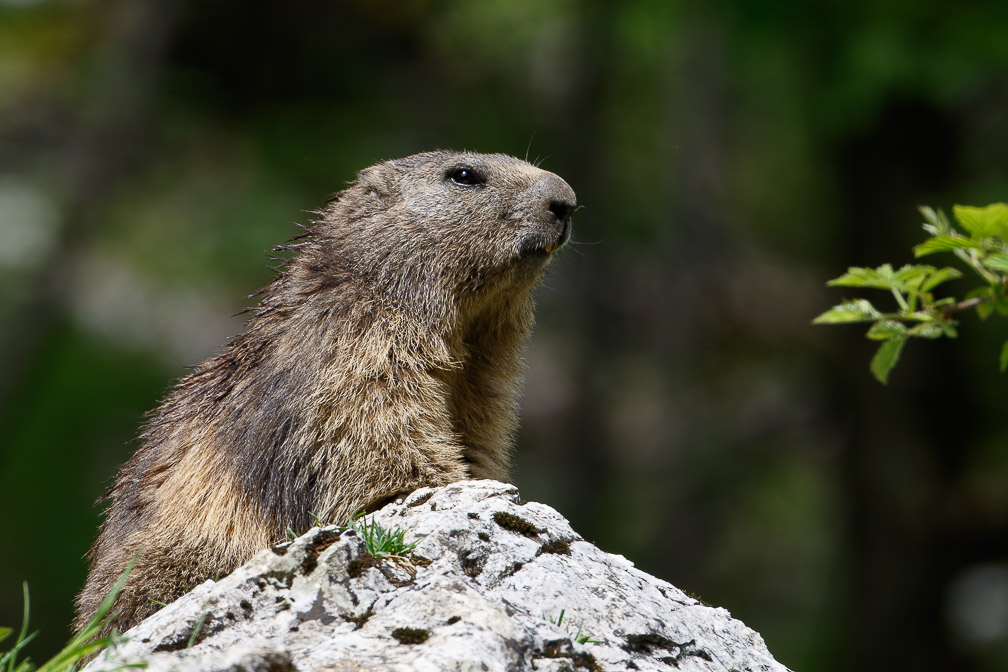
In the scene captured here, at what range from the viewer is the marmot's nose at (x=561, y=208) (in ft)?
19.3

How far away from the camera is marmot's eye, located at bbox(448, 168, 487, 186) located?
6133 millimetres

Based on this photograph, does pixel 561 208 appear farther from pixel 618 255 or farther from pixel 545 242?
pixel 618 255

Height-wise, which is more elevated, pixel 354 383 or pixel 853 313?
pixel 853 313

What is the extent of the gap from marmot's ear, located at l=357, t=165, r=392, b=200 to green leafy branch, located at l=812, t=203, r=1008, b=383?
2465 mm

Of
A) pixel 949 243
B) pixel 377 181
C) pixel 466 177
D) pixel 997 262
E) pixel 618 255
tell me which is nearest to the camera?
pixel 997 262

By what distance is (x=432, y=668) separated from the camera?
3410 mm

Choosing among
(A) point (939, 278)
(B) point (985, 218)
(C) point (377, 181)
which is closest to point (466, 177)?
(C) point (377, 181)

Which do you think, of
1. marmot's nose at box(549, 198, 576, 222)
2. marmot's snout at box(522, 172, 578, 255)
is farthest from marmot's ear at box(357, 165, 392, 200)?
marmot's nose at box(549, 198, 576, 222)

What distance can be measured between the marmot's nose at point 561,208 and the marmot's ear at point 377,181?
3.14 feet

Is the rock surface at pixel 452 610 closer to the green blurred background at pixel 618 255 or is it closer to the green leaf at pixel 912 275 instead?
the green leaf at pixel 912 275

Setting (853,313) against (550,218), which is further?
(550,218)

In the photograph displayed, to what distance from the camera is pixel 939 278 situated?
16.6 feet

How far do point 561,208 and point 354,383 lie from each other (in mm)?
1445

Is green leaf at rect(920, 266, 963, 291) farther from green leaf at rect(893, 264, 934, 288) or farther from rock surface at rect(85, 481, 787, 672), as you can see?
rock surface at rect(85, 481, 787, 672)
